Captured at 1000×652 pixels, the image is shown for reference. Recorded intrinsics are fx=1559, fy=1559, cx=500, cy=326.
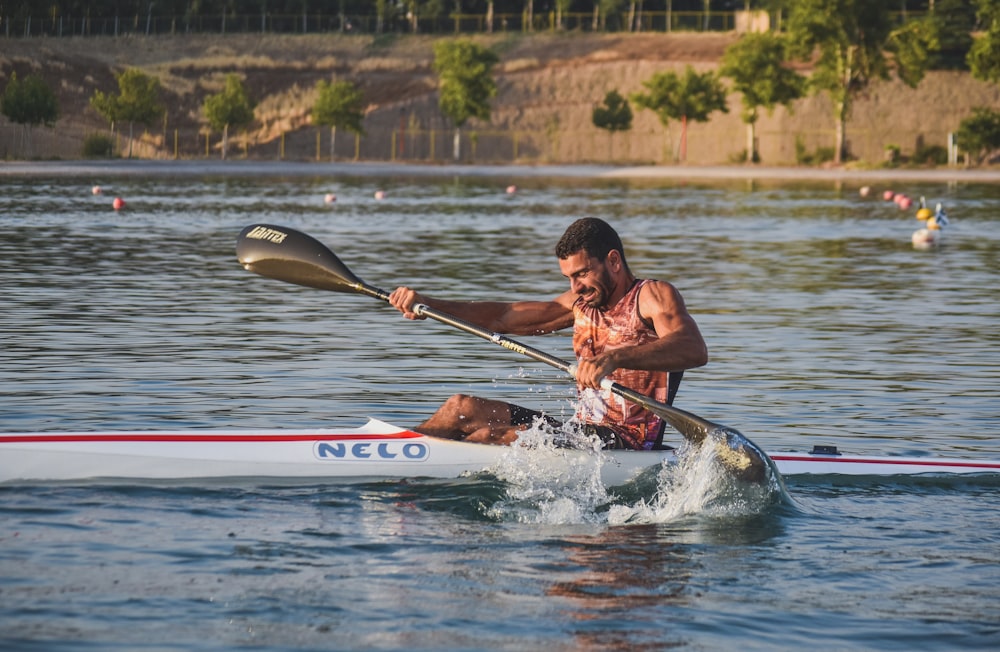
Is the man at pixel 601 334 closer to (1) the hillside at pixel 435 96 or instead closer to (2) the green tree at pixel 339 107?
(2) the green tree at pixel 339 107

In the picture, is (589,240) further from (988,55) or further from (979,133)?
(979,133)

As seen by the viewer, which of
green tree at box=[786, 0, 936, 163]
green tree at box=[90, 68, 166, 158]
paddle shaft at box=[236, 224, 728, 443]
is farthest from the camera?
green tree at box=[90, 68, 166, 158]

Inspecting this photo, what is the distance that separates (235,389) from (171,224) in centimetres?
2505

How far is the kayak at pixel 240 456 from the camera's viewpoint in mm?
9984

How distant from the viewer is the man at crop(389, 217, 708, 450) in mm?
9250

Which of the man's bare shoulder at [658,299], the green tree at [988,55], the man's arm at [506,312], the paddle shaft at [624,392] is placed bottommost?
the paddle shaft at [624,392]

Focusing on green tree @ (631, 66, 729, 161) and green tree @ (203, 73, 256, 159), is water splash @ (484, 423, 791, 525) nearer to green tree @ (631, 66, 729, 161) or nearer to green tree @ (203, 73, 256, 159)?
green tree @ (631, 66, 729, 161)

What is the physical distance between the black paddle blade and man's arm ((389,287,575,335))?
1275 millimetres

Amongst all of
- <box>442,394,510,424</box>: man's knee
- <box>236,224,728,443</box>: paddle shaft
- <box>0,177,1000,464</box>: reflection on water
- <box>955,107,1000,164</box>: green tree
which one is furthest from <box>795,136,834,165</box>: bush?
<box>442,394,510,424</box>: man's knee

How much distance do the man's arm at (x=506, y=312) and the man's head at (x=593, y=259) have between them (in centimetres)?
58

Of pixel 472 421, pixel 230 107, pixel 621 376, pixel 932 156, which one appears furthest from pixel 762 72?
pixel 621 376

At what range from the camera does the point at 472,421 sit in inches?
398

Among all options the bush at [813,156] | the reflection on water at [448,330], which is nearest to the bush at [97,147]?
the bush at [813,156]

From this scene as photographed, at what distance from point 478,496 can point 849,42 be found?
86.2m
